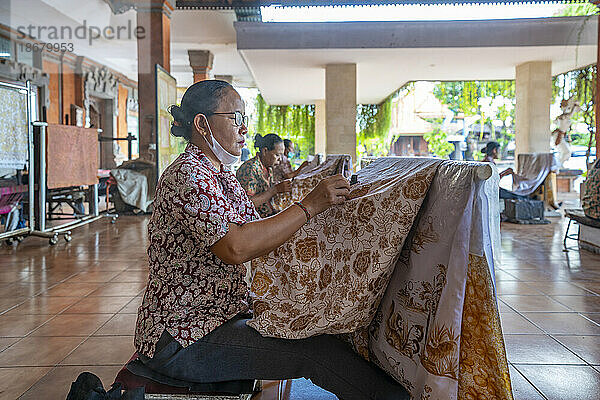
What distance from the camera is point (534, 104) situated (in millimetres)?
10188

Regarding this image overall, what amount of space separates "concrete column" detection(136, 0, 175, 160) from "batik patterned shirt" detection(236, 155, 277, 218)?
4.67m

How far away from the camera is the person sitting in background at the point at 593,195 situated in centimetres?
503

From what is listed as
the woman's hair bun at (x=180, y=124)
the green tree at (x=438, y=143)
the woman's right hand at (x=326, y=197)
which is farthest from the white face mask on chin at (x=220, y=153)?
the green tree at (x=438, y=143)

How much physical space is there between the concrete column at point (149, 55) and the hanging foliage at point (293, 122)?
332 inches

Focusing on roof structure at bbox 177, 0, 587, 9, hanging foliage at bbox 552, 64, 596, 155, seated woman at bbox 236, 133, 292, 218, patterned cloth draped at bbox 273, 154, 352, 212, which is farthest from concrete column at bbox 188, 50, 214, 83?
patterned cloth draped at bbox 273, 154, 352, 212

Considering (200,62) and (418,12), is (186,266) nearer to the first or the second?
(418,12)

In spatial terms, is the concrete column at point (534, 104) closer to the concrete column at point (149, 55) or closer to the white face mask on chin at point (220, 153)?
the concrete column at point (149, 55)

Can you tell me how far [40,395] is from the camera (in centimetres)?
216

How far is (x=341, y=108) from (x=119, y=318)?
7807 mm

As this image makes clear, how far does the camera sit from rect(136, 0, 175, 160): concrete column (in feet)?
28.4

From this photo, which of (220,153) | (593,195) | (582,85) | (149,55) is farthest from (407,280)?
(582,85)

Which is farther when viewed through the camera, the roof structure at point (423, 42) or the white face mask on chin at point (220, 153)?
the roof structure at point (423, 42)

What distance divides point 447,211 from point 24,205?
608 cm

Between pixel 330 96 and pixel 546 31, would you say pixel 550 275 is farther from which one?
pixel 330 96
